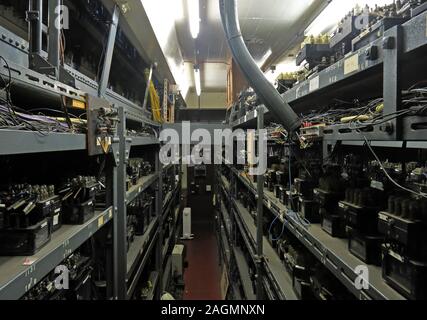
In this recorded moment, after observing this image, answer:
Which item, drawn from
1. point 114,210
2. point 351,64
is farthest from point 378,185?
point 114,210

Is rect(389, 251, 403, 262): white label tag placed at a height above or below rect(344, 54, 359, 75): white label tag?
below

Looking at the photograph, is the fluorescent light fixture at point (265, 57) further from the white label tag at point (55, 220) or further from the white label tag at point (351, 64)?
the white label tag at point (55, 220)

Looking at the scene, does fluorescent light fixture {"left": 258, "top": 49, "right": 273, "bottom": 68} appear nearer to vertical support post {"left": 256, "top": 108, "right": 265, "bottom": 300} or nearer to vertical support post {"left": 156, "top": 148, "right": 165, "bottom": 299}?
vertical support post {"left": 156, "top": 148, "right": 165, "bottom": 299}

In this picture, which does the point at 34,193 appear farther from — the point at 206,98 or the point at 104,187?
the point at 206,98

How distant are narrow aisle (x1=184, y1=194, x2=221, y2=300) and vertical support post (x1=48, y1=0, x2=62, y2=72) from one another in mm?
4007

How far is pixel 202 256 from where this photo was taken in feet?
20.2

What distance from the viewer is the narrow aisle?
15.4ft

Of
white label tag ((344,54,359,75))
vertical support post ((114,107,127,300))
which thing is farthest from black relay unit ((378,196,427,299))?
vertical support post ((114,107,127,300))

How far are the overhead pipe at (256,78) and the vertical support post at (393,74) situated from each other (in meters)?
0.65

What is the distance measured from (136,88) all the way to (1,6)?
10.3 feet

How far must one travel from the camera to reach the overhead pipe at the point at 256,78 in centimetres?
146

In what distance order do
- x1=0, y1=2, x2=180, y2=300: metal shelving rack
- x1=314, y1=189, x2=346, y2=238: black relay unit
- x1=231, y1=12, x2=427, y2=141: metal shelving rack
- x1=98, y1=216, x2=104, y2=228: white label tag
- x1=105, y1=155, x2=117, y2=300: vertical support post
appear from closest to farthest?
x1=231, y1=12, x2=427, y2=141: metal shelving rack
x1=0, y1=2, x2=180, y2=300: metal shelving rack
x1=314, y1=189, x2=346, y2=238: black relay unit
x1=98, y1=216, x2=104, y2=228: white label tag
x1=105, y1=155, x2=117, y2=300: vertical support post

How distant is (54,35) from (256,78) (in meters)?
0.95

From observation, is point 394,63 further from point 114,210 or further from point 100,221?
point 114,210
